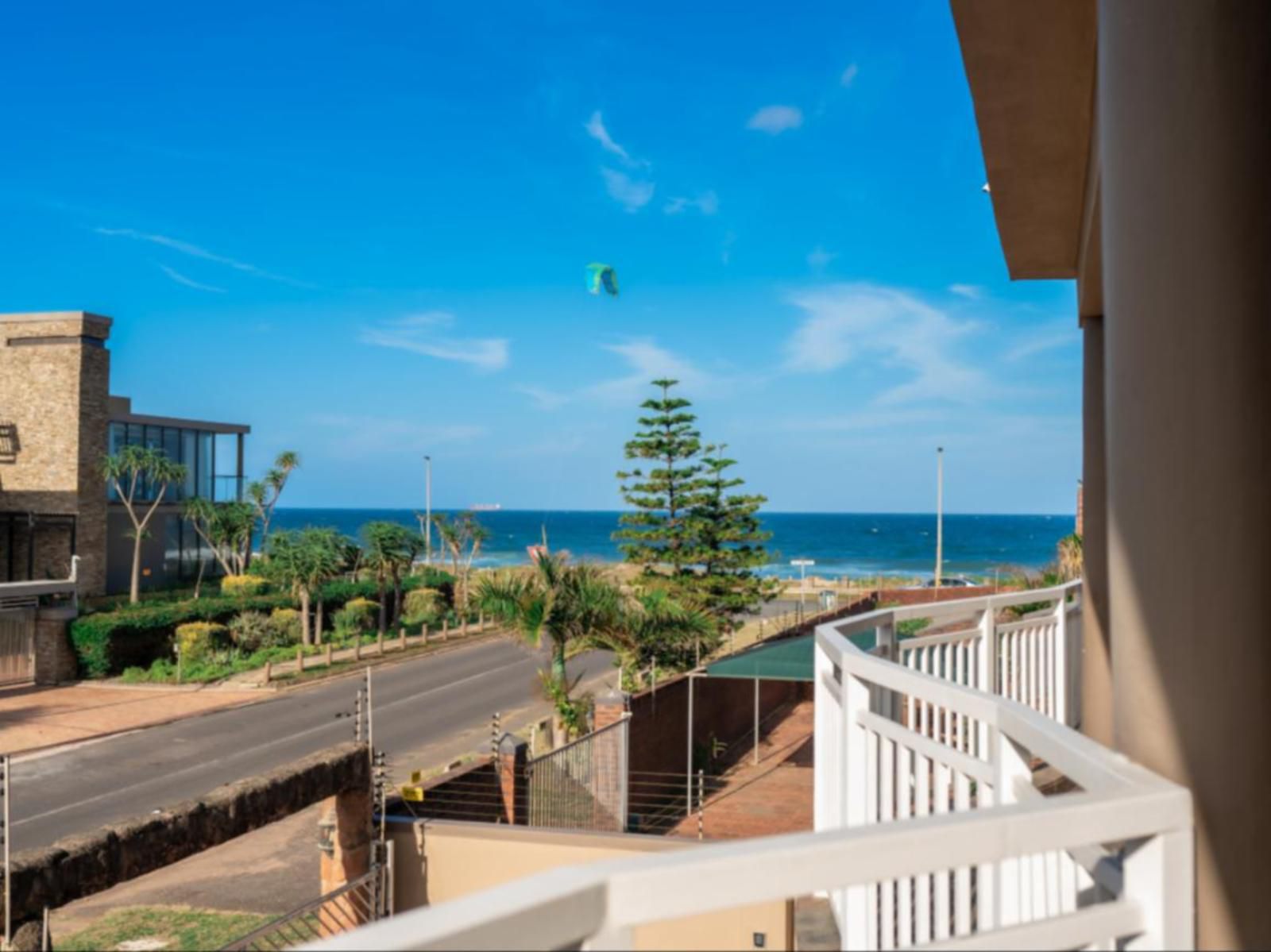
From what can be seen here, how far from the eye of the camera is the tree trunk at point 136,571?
29.5 m

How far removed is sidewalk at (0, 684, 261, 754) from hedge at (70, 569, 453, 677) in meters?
0.71

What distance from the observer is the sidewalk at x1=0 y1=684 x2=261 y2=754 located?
17.8m

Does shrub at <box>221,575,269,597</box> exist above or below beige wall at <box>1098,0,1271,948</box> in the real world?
below

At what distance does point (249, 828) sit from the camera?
8.32 meters

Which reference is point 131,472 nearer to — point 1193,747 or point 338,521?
point 1193,747

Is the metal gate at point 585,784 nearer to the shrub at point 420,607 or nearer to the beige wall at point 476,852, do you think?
the beige wall at point 476,852

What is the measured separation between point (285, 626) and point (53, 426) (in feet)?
26.9

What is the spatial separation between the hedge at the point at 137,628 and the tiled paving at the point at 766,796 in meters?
14.7

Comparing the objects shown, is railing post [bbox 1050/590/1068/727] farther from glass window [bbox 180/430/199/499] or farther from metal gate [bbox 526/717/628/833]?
glass window [bbox 180/430/199/499]

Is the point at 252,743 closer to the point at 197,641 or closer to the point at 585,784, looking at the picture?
the point at 585,784

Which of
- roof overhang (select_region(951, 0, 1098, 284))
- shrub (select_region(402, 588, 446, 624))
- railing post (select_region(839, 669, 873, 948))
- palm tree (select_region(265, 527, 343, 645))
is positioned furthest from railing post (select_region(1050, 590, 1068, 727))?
shrub (select_region(402, 588, 446, 624))

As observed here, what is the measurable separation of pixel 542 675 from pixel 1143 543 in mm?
12592

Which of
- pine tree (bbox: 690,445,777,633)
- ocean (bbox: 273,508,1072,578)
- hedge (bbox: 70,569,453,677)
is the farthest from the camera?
ocean (bbox: 273,508,1072,578)

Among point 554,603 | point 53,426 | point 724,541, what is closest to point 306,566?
point 53,426
